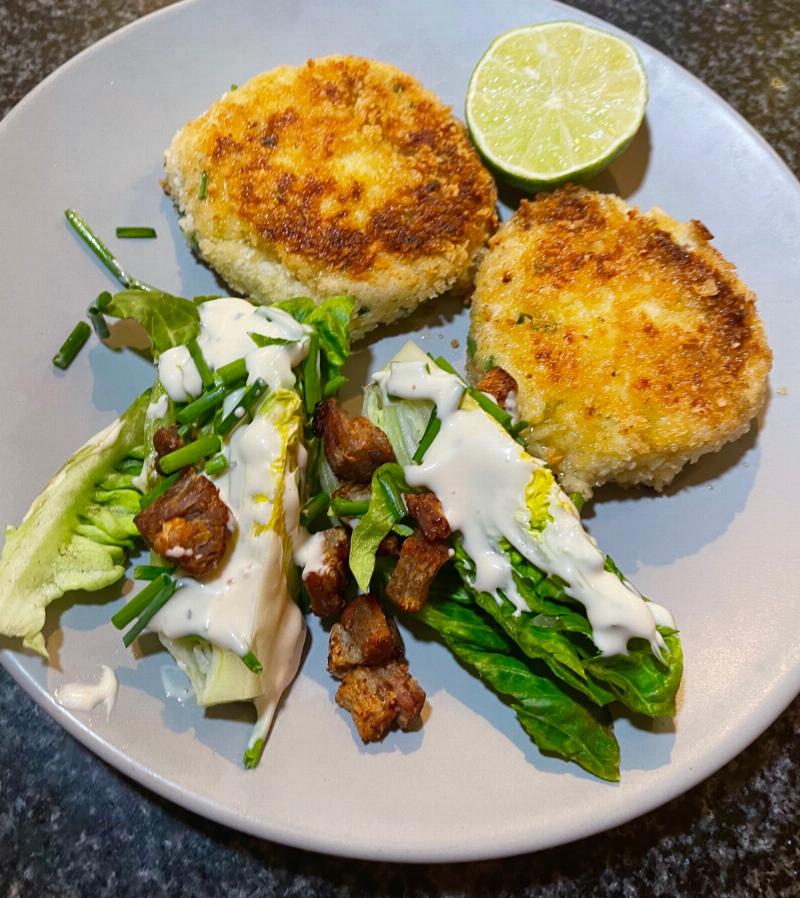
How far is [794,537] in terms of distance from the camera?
211cm

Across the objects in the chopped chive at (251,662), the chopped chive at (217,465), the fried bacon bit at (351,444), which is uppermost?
the chopped chive at (217,465)

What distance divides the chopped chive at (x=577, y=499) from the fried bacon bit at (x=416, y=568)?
396 millimetres

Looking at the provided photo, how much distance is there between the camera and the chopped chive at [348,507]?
1.96 metres

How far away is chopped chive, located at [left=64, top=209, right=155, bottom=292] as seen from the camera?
229cm

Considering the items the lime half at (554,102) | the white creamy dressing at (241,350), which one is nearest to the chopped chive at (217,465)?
the white creamy dressing at (241,350)

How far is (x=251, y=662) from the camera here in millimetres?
1741

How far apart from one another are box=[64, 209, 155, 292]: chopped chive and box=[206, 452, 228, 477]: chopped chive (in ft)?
2.17

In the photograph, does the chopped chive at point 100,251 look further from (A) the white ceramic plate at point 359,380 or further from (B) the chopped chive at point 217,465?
(B) the chopped chive at point 217,465

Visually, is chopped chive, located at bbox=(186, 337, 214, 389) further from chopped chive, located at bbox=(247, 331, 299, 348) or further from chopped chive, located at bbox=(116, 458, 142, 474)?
chopped chive, located at bbox=(116, 458, 142, 474)

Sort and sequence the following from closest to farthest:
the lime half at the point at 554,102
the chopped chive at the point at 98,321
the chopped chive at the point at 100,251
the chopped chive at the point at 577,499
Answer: the chopped chive at the point at 577,499 < the chopped chive at the point at 98,321 < the chopped chive at the point at 100,251 < the lime half at the point at 554,102

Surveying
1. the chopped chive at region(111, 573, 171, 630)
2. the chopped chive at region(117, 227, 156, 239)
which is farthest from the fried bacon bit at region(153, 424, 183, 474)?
the chopped chive at region(117, 227, 156, 239)

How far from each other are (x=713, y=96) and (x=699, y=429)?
1.26 meters

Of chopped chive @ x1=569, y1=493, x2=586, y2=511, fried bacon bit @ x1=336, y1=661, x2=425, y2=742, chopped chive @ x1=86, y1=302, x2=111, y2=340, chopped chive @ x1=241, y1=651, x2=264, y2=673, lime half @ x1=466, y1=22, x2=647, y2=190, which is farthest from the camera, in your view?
lime half @ x1=466, y1=22, x2=647, y2=190

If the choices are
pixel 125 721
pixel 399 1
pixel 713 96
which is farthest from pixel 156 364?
pixel 713 96
